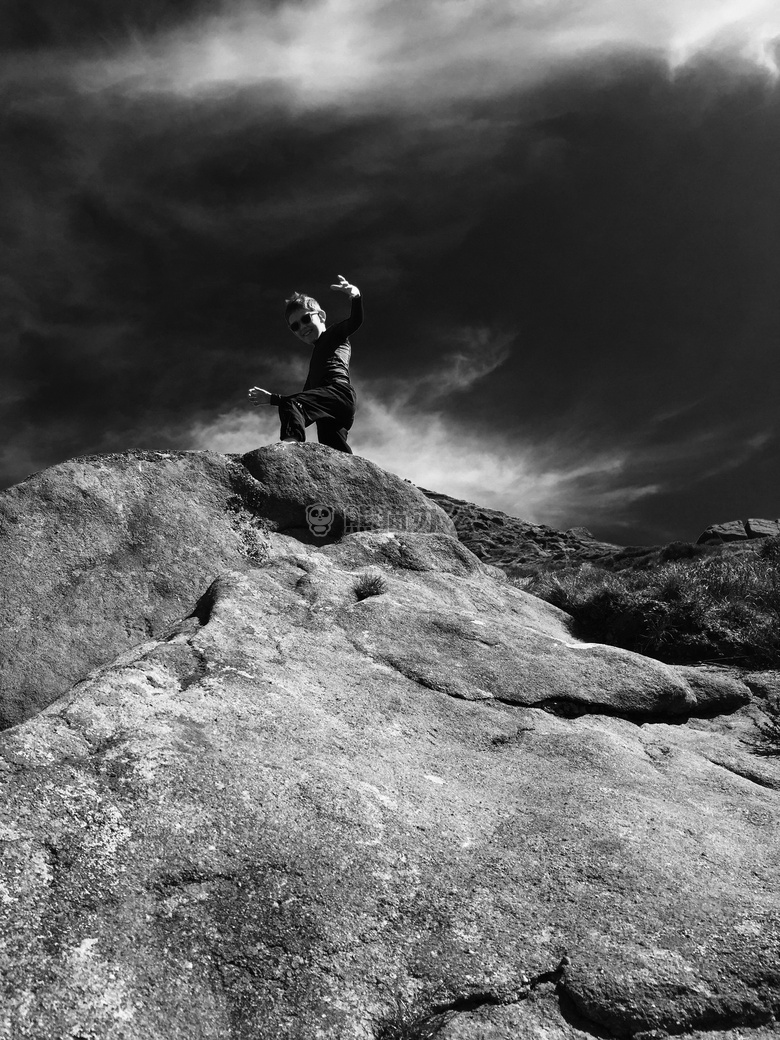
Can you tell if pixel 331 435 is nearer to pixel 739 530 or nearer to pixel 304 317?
pixel 304 317

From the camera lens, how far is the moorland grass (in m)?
9.07

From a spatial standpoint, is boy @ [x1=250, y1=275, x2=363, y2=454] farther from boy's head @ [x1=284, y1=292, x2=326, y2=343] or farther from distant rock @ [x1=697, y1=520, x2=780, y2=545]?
distant rock @ [x1=697, y1=520, x2=780, y2=545]

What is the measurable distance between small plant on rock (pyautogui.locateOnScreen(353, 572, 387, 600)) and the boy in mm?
3498


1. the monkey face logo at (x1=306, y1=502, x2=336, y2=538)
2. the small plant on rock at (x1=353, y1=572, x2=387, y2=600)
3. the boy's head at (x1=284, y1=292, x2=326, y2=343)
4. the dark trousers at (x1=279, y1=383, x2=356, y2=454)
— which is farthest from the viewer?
the boy's head at (x1=284, y1=292, x2=326, y2=343)

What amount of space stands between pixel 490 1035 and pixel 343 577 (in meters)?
4.34

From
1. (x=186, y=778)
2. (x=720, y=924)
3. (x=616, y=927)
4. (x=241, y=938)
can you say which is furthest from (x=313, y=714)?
(x=720, y=924)

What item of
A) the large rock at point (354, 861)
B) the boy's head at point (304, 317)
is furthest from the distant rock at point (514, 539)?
the large rock at point (354, 861)

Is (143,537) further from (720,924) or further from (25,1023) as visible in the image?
(720,924)

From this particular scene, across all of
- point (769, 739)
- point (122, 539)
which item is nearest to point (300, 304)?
point (122, 539)

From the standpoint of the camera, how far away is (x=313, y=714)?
4.59 m

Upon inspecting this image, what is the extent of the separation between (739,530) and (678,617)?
1881 cm

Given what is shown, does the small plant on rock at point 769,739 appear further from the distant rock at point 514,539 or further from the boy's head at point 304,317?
the distant rock at point 514,539

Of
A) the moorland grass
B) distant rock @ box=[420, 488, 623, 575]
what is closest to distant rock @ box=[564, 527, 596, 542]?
distant rock @ box=[420, 488, 623, 575]

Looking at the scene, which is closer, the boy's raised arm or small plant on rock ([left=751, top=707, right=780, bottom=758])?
small plant on rock ([left=751, top=707, right=780, bottom=758])
